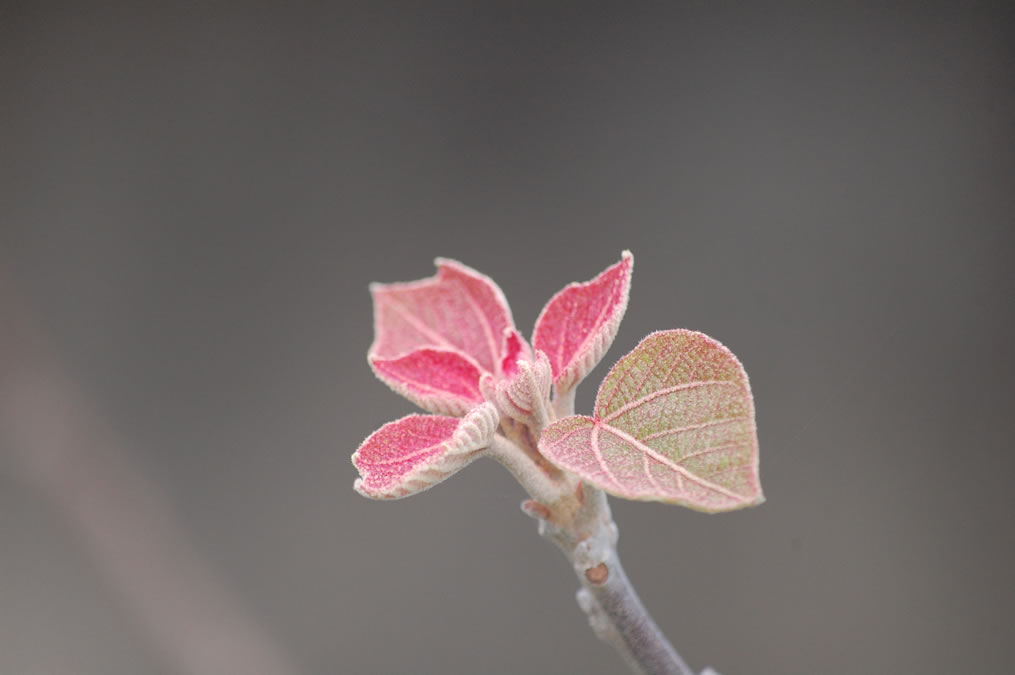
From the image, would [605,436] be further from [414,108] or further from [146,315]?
[146,315]

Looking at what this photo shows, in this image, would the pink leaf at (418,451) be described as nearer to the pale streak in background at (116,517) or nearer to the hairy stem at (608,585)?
the hairy stem at (608,585)

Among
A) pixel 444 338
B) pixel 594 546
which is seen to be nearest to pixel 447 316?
pixel 444 338

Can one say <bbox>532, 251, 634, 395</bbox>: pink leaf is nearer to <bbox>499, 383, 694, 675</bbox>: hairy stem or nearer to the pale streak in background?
<bbox>499, 383, 694, 675</bbox>: hairy stem

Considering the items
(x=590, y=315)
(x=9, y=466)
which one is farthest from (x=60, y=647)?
(x=590, y=315)

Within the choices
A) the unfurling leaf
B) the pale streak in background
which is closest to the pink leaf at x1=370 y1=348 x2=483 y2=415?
the unfurling leaf

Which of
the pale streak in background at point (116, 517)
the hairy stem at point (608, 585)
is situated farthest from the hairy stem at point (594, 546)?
the pale streak in background at point (116, 517)
